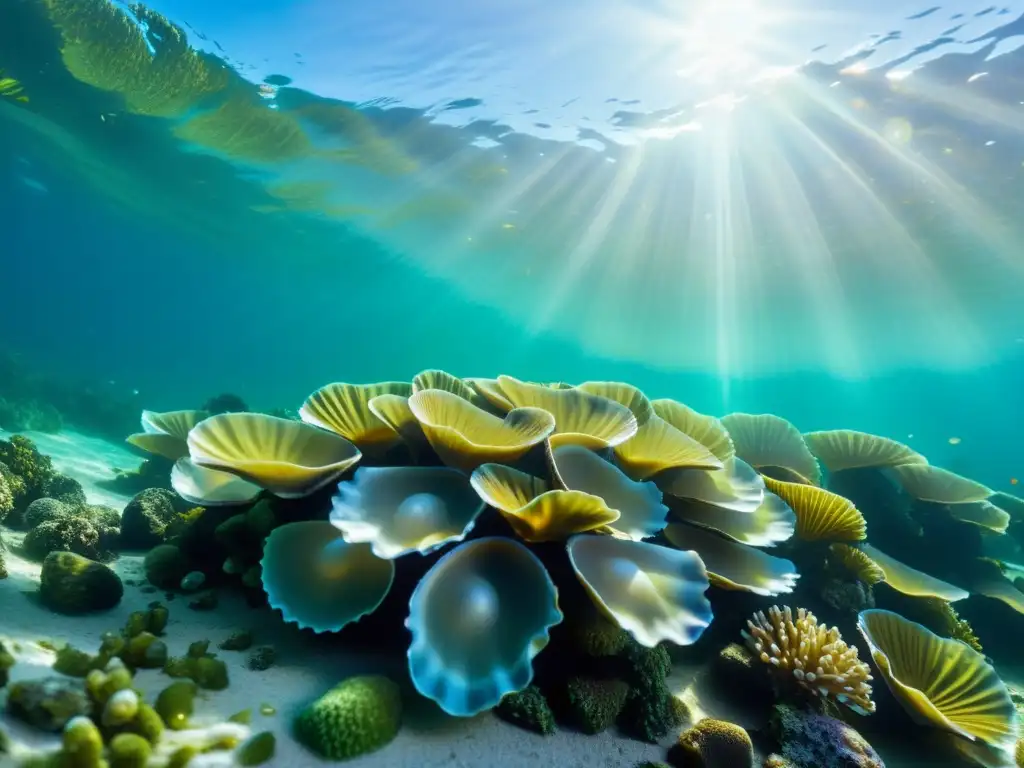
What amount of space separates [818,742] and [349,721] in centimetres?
226

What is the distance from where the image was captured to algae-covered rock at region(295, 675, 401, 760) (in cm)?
187

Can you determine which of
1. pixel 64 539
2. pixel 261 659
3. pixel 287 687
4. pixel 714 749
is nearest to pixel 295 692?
pixel 287 687

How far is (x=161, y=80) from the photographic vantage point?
1373 cm

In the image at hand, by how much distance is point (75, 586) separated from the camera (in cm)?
251

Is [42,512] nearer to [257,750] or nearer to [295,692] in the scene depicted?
[295,692]

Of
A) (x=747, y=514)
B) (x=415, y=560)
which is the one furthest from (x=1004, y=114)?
(x=415, y=560)

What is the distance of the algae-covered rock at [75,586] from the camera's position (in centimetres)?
249

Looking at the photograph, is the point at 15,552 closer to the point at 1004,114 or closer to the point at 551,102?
the point at 551,102

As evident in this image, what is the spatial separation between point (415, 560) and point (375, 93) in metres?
14.9

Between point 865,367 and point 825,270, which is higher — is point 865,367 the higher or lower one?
the lower one

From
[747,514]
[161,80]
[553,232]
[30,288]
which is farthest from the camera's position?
[30,288]

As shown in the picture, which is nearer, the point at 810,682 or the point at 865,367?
the point at 810,682

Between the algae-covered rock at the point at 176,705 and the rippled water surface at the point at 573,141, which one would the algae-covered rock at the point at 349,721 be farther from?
the rippled water surface at the point at 573,141

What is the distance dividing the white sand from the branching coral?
0.49m
